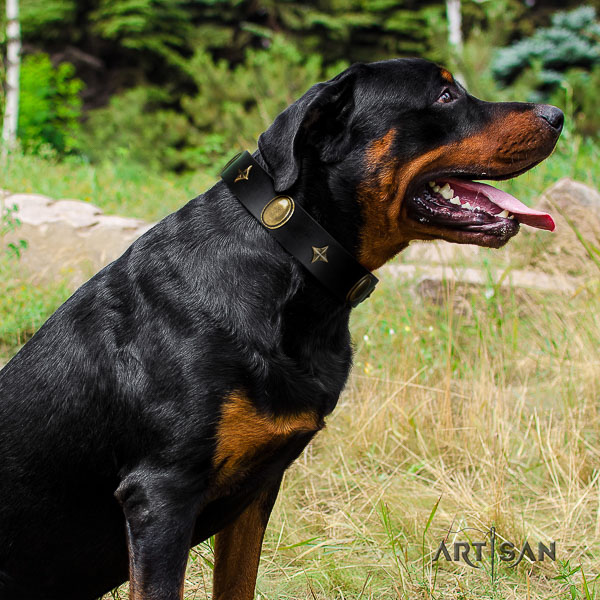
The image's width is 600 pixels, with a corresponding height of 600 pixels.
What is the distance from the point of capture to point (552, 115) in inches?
98.2

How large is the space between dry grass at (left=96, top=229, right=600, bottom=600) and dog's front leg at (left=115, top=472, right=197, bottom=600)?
2.92ft

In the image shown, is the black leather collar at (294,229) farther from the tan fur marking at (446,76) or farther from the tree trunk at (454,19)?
the tree trunk at (454,19)

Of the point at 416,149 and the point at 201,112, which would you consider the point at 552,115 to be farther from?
the point at 201,112

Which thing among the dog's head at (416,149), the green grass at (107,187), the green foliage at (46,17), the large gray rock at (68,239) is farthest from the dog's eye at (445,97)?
the green foliage at (46,17)

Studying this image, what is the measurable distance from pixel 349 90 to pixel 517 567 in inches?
75.3

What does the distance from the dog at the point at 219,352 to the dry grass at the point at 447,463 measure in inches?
24.1

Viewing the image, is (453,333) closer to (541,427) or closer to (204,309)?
(541,427)

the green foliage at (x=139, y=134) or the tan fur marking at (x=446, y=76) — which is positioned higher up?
the tan fur marking at (x=446, y=76)

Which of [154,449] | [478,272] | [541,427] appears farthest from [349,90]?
[478,272]

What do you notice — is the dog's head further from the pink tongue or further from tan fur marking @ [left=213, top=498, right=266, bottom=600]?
tan fur marking @ [left=213, top=498, right=266, bottom=600]

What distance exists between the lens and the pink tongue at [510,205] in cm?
245

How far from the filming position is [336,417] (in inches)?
158

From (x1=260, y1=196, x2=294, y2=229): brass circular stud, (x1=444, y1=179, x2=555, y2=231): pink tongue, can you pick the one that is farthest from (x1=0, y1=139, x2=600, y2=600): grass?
(x1=260, y1=196, x2=294, y2=229): brass circular stud

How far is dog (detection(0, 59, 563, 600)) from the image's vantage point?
199cm
